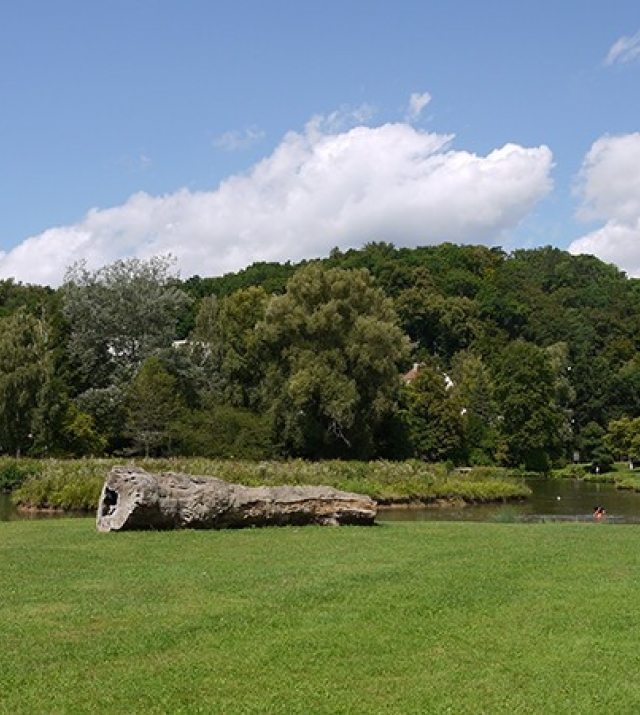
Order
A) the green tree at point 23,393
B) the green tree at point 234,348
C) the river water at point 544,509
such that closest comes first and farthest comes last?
1. the river water at point 544,509
2. the green tree at point 23,393
3. the green tree at point 234,348

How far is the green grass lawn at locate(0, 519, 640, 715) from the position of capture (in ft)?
24.5

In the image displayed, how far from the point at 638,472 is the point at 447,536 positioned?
59996 millimetres

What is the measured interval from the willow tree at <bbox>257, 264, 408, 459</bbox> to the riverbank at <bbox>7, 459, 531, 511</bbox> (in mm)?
6127

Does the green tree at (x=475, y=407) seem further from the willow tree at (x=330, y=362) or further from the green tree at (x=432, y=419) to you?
the willow tree at (x=330, y=362)

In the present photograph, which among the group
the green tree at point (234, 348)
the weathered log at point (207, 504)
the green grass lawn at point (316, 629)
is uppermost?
the green tree at point (234, 348)

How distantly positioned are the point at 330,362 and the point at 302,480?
592 inches

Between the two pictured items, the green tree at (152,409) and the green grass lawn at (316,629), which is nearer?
the green grass lawn at (316,629)

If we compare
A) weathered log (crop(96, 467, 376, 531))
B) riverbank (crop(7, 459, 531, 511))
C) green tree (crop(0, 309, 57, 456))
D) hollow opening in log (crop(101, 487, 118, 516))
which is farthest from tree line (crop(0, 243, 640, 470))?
hollow opening in log (crop(101, 487, 118, 516))

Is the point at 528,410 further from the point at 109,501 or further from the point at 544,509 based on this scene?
the point at 109,501

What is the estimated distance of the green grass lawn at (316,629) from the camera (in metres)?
7.48

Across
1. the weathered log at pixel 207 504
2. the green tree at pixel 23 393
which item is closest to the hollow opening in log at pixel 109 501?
the weathered log at pixel 207 504

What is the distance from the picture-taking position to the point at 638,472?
73875 millimetres

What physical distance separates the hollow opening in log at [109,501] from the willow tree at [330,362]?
107 feet

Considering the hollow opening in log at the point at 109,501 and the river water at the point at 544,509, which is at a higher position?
the hollow opening in log at the point at 109,501
